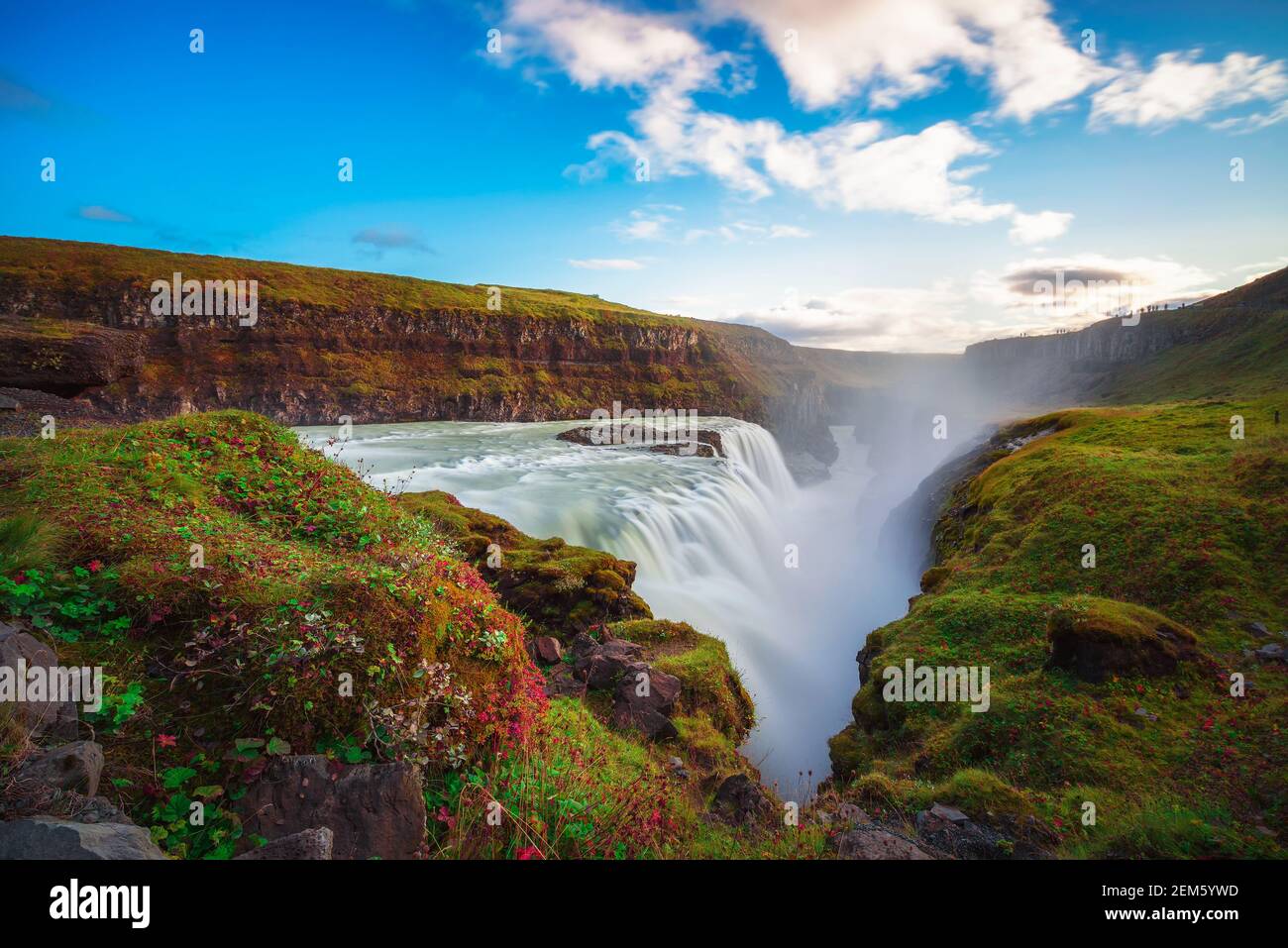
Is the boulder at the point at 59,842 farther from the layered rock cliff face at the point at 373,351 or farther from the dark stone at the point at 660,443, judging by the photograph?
the layered rock cliff face at the point at 373,351

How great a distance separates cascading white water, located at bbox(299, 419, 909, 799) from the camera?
18359 millimetres

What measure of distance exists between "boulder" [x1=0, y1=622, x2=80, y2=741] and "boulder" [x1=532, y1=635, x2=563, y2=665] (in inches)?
277

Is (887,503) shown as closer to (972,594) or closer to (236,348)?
(972,594)

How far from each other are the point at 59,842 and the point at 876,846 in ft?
22.4

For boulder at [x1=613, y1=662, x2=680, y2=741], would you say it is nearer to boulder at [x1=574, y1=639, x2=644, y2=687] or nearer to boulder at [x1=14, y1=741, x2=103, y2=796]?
boulder at [x1=574, y1=639, x2=644, y2=687]

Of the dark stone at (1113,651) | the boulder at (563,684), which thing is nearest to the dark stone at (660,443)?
the boulder at (563,684)

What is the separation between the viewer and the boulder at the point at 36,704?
4422 mm

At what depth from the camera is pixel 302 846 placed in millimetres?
3928

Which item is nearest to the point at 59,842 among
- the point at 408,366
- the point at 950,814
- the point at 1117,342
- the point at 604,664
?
the point at 604,664

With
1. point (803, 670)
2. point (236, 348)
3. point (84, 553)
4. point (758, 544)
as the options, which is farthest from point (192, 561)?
point (236, 348)

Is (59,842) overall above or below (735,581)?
above

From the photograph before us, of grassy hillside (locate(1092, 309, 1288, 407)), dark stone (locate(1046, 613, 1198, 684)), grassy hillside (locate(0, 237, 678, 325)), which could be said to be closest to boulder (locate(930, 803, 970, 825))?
dark stone (locate(1046, 613, 1198, 684))

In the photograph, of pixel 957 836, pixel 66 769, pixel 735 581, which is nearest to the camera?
pixel 66 769

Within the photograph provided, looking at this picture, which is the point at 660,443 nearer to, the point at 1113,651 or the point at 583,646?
the point at 583,646
